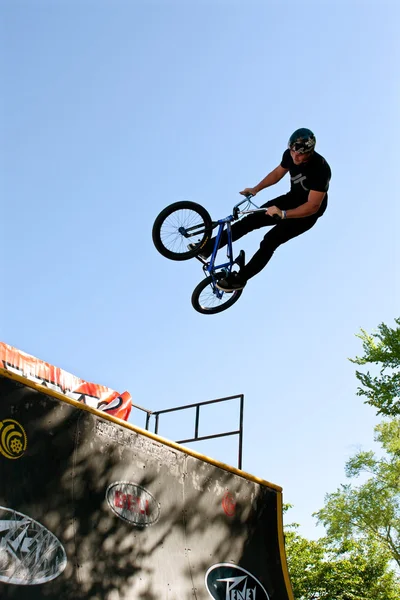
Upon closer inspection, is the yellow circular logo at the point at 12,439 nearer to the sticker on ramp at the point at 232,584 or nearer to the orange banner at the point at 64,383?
the sticker on ramp at the point at 232,584

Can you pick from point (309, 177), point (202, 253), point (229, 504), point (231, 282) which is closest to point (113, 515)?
point (229, 504)

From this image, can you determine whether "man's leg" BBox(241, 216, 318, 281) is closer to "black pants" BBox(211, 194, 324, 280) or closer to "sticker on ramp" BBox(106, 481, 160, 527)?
"black pants" BBox(211, 194, 324, 280)

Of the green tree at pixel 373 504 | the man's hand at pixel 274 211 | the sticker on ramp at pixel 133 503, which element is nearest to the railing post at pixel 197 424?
the sticker on ramp at pixel 133 503

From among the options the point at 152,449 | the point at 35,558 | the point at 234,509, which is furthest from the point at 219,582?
the point at 35,558

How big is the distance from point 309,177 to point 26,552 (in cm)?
449

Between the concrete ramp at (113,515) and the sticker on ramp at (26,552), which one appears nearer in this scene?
the sticker on ramp at (26,552)

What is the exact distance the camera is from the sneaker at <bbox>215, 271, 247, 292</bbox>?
6.80 metres

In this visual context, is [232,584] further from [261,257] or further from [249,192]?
[249,192]

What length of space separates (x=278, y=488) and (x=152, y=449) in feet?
8.79

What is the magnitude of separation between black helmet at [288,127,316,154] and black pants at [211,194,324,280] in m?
0.66

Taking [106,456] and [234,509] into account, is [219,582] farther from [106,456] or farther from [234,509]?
[106,456]

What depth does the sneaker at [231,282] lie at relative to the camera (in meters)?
6.80

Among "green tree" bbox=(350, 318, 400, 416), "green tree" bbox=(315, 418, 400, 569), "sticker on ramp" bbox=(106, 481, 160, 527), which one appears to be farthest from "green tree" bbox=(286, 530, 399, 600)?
"sticker on ramp" bbox=(106, 481, 160, 527)

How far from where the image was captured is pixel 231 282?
22.4 feet
